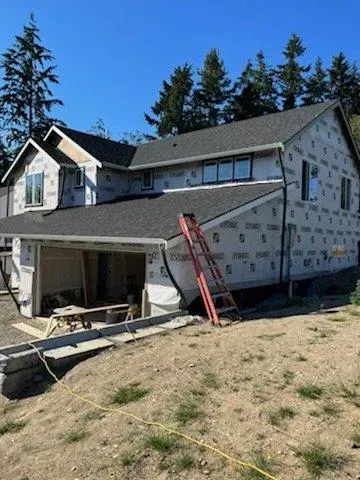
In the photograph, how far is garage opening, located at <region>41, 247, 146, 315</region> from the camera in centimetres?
1688

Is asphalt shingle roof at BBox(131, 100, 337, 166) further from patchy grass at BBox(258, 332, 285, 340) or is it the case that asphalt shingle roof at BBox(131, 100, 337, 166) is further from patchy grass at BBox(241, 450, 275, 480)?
patchy grass at BBox(241, 450, 275, 480)

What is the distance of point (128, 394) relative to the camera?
5.89 m

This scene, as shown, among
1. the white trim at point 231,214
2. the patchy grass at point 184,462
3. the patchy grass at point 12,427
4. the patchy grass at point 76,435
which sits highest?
the white trim at point 231,214

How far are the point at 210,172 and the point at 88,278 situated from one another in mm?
6828

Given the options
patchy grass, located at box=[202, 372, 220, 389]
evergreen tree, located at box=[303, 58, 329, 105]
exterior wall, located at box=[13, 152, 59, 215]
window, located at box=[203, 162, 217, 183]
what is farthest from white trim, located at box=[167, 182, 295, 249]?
evergreen tree, located at box=[303, 58, 329, 105]

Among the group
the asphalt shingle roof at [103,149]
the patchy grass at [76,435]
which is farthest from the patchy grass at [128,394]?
the asphalt shingle roof at [103,149]

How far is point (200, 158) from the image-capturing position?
53.0ft

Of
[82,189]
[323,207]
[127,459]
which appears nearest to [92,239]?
[82,189]

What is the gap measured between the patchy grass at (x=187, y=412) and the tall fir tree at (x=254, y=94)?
1654 inches

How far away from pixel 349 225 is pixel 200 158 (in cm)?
897

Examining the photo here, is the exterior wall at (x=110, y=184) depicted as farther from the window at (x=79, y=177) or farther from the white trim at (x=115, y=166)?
the window at (x=79, y=177)

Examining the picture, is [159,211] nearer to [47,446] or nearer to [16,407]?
[16,407]

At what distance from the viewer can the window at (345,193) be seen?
19.6 m

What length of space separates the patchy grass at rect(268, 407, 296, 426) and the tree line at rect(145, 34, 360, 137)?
42.4 m
